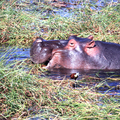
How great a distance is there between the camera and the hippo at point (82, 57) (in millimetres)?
4598

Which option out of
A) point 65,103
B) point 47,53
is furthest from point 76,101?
point 47,53

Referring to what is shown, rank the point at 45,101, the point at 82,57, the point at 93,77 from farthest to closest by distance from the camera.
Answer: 1. the point at 82,57
2. the point at 93,77
3. the point at 45,101

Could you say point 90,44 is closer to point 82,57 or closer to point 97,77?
point 82,57

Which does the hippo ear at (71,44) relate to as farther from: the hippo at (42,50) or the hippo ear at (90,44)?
the hippo ear at (90,44)

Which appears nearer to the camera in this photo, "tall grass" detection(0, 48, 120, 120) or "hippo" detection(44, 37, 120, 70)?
"tall grass" detection(0, 48, 120, 120)

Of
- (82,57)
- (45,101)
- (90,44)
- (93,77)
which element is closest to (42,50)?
(82,57)

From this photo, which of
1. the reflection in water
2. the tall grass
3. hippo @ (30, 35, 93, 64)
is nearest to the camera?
the tall grass

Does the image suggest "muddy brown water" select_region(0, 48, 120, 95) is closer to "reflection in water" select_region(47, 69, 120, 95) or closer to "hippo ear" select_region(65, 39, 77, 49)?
"reflection in water" select_region(47, 69, 120, 95)

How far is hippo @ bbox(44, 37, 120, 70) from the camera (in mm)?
4598

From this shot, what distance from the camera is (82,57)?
4590 mm

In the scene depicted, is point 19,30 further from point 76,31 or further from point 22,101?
point 22,101

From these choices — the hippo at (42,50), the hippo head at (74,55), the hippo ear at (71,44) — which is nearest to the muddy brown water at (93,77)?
the hippo head at (74,55)

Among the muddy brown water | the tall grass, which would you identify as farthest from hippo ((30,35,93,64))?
the tall grass

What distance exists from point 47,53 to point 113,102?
1638mm
